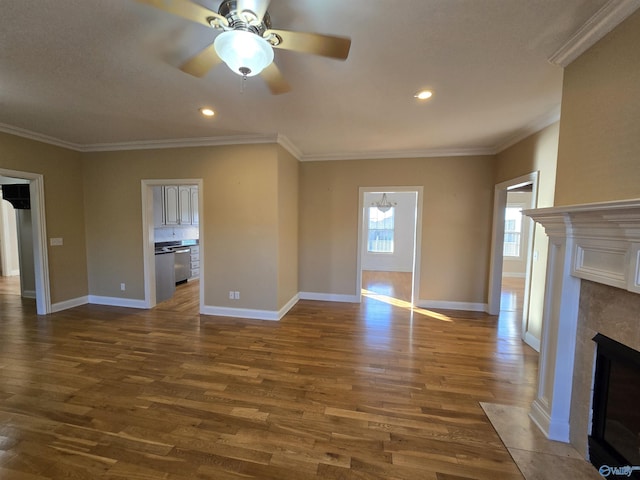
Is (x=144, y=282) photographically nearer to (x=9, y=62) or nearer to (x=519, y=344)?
(x=9, y=62)

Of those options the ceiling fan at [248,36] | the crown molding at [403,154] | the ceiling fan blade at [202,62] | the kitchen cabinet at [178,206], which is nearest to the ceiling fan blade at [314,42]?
the ceiling fan at [248,36]

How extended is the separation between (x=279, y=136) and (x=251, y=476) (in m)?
3.50

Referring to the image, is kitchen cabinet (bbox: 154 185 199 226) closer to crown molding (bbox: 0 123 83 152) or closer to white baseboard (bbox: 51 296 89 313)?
crown molding (bbox: 0 123 83 152)

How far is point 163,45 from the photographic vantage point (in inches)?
70.7

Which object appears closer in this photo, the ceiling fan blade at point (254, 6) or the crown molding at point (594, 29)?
the ceiling fan blade at point (254, 6)

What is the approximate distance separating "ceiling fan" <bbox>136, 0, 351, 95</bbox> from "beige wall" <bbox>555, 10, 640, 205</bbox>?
4.98ft

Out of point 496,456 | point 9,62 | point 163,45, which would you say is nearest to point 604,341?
point 496,456

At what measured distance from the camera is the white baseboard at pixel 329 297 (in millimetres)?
4785

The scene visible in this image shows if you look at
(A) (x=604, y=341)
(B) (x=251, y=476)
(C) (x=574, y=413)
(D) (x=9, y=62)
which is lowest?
(B) (x=251, y=476)

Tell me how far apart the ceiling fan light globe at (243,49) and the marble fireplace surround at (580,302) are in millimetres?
1894

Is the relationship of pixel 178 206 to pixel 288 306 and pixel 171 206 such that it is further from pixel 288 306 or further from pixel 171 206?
pixel 288 306

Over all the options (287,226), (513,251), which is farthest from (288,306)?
(513,251)

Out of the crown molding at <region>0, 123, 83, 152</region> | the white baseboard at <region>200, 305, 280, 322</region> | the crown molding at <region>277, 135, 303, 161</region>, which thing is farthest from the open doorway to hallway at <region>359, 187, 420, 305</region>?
the crown molding at <region>0, 123, 83, 152</region>

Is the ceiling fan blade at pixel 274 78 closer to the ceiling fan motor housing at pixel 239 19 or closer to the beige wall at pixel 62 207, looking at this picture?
the ceiling fan motor housing at pixel 239 19
